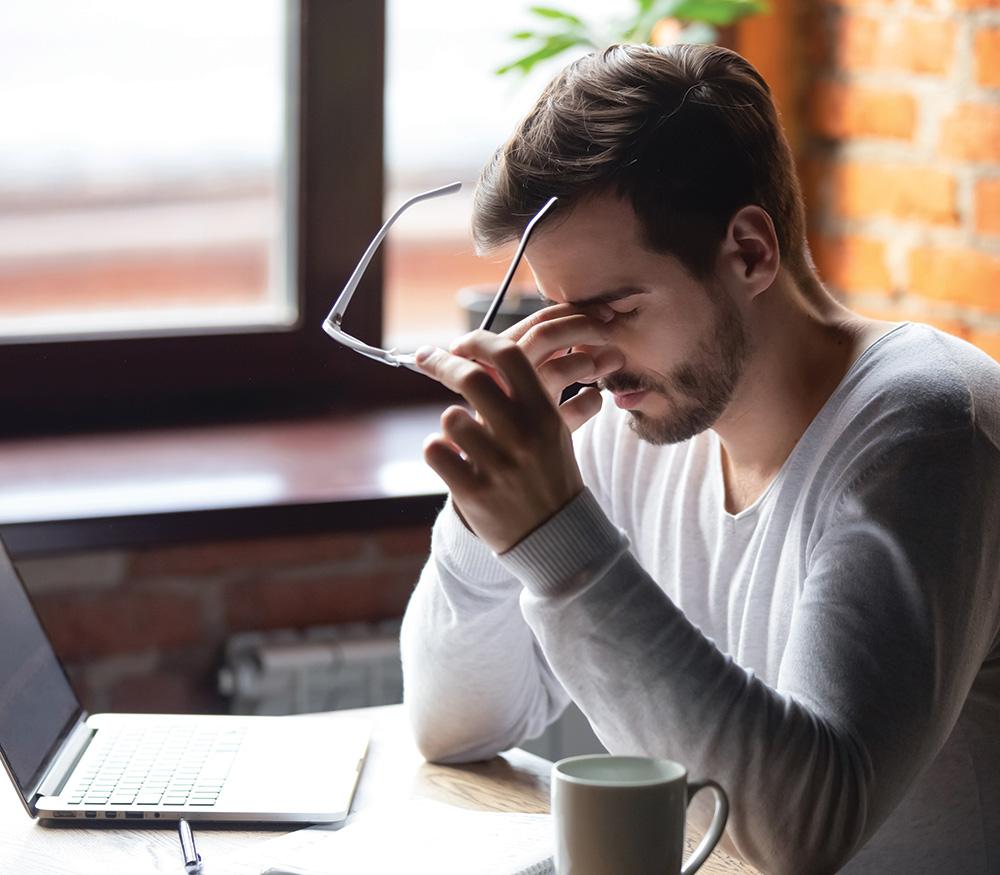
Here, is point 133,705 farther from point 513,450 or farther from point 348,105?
point 513,450

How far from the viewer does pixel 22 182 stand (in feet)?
6.40

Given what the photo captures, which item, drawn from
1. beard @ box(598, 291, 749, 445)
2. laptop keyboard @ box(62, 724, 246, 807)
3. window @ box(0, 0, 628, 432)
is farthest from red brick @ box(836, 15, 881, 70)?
laptop keyboard @ box(62, 724, 246, 807)

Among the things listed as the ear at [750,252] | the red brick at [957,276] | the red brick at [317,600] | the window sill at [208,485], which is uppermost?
the ear at [750,252]

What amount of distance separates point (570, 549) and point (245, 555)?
102cm

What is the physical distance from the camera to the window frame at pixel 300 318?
2000mm

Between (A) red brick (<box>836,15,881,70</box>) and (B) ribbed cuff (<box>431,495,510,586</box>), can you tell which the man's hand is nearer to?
(B) ribbed cuff (<box>431,495,510,586</box>)

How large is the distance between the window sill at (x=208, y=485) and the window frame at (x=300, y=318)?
0.18 ft

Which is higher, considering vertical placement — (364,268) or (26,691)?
(364,268)

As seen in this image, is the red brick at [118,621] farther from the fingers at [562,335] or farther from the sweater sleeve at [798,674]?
the sweater sleeve at [798,674]

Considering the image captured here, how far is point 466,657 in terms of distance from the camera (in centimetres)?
127

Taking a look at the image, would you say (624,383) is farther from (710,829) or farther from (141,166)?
(141,166)

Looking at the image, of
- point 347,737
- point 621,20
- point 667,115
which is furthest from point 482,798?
point 621,20

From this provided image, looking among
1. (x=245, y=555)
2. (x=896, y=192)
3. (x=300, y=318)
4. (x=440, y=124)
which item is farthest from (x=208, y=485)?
(x=896, y=192)

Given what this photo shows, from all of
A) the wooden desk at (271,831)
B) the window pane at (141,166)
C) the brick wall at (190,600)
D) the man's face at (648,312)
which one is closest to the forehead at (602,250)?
the man's face at (648,312)
